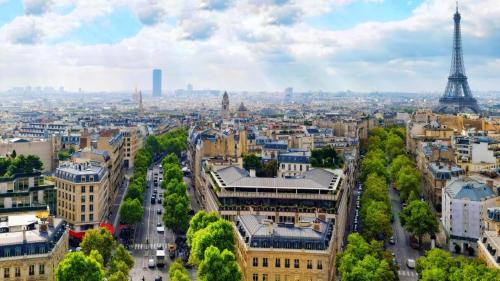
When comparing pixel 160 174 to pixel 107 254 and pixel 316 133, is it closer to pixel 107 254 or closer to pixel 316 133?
pixel 316 133

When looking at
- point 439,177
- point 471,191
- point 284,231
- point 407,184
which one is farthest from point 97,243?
point 439,177

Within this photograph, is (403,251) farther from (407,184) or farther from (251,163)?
(251,163)

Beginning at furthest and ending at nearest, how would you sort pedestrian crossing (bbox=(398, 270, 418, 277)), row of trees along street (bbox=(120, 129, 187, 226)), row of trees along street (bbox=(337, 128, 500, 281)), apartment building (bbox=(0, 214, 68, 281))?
row of trees along street (bbox=(120, 129, 187, 226)) < pedestrian crossing (bbox=(398, 270, 418, 277)) < row of trees along street (bbox=(337, 128, 500, 281)) < apartment building (bbox=(0, 214, 68, 281))

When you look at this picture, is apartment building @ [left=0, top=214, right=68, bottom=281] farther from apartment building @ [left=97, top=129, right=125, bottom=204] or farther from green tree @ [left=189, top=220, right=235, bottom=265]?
apartment building @ [left=97, top=129, right=125, bottom=204]

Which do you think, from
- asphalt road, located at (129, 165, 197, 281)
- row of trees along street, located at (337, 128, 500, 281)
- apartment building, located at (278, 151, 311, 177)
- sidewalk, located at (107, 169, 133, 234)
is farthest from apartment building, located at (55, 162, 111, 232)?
row of trees along street, located at (337, 128, 500, 281)

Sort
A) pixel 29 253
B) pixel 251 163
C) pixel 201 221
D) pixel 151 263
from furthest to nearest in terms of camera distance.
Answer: pixel 251 163 < pixel 151 263 < pixel 201 221 < pixel 29 253

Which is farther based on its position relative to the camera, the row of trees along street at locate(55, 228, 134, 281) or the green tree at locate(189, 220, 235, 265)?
the green tree at locate(189, 220, 235, 265)

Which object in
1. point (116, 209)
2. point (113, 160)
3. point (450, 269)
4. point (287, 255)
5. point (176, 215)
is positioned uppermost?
point (113, 160)

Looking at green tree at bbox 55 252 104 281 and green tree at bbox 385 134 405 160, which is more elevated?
green tree at bbox 385 134 405 160
